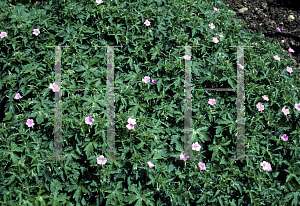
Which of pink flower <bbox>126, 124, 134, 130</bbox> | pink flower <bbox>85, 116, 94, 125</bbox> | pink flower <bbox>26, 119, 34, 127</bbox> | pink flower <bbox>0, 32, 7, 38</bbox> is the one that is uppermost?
pink flower <bbox>0, 32, 7, 38</bbox>

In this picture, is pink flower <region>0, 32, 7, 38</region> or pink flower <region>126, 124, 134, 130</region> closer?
pink flower <region>126, 124, 134, 130</region>

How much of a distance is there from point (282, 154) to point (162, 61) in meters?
1.66

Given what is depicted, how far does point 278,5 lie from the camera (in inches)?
212

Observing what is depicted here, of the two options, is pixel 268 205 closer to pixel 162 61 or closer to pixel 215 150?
pixel 215 150

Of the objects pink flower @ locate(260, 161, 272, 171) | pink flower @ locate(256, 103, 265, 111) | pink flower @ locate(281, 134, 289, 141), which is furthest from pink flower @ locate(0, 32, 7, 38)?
pink flower @ locate(281, 134, 289, 141)

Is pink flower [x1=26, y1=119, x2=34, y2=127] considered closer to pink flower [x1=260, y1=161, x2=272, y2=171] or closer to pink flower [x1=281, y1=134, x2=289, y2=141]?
pink flower [x1=260, y1=161, x2=272, y2=171]

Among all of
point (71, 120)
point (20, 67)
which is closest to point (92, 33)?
point (20, 67)

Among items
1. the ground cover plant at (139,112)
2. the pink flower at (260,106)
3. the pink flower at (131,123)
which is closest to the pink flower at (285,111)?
the ground cover plant at (139,112)

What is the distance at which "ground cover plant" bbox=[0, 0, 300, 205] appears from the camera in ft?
8.82

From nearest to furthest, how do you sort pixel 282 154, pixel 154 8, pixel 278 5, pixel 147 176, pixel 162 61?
pixel 147 176 < pixel 282 154 < pixel 162 61 < pixel 154 8 < pixel 278 5

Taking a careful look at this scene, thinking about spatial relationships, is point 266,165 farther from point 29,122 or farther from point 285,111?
point 29,122

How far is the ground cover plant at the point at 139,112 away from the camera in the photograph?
8.82ft

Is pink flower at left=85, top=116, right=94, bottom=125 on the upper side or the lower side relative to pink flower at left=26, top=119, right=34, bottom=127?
upper

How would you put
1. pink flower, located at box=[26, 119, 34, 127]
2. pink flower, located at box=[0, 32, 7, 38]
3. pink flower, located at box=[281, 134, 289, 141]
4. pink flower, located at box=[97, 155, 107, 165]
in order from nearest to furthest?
pink flower, located at box=[97, 155, 107, 165] < pink flower, located at box=[26, 119, 34, 127] < pink flower, located at box=[281, 134, 289, 141] < pink flower, located at box=[0, 32, 7, 38]
